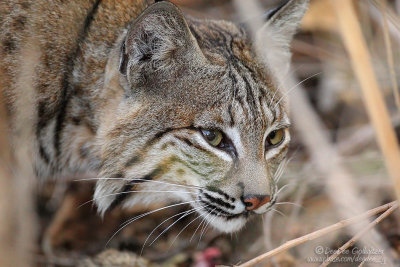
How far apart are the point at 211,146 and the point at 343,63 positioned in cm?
327

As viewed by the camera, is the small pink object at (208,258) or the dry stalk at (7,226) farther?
the small pink object at (208,258)

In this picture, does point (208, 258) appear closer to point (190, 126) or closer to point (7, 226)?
point (190, 126)

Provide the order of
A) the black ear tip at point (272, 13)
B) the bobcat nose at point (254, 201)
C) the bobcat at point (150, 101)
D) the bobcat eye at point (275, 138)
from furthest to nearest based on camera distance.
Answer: the black ear tip at point (272, 13) → the bobcat eye at point (275, 138) → the bobcat at point (150, 101) → the bobcat nose at point (254, 201)

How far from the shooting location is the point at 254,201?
3.59 m

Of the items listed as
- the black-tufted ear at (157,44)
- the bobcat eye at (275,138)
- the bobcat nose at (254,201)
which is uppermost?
the black-tufted ear at (157,44)

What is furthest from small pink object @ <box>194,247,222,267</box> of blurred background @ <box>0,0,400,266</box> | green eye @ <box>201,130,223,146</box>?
green eye @ <box>201,130,223,146</box>

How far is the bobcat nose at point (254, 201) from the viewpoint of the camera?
11.8ft

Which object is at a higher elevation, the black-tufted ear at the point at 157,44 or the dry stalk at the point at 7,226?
the black-tufted ear at the point at 157,44

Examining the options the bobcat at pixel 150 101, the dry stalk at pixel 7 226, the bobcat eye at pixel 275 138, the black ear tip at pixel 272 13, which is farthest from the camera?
the black ear tip at pixel 272 13

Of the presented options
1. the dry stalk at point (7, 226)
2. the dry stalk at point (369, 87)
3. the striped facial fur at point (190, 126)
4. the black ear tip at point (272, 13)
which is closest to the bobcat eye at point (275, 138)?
the striped facial fur at point (190, 126)

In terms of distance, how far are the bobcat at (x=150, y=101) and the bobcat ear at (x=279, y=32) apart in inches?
0.4

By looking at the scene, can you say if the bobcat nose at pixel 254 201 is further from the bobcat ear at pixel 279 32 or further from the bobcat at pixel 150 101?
the bobcat ear at pixel 279 32

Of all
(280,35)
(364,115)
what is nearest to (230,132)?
(280,35)

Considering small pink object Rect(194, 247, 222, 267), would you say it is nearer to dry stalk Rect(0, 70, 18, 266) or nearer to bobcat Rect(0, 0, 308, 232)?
bobcat Rect(0, 0, 308, 232)
